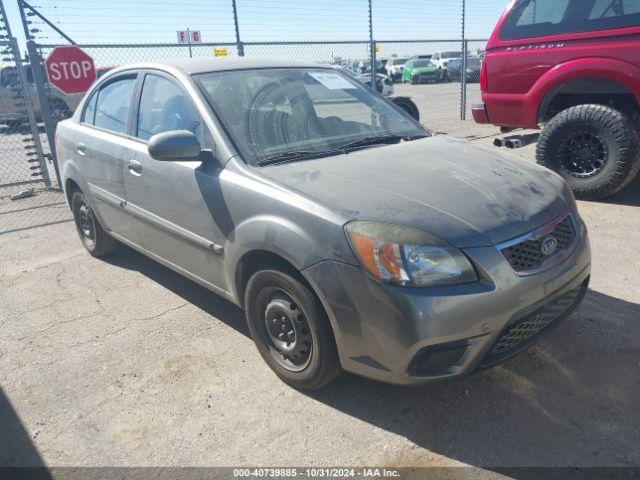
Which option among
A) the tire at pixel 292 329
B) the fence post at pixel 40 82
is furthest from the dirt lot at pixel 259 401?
the fence post at pixel 40 82

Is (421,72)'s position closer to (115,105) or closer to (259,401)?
(115,105)

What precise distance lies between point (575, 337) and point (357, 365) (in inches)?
59.6

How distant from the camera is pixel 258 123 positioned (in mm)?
3160

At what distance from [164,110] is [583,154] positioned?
4.21 m

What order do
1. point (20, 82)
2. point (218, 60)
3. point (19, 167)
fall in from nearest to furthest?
point (218, 60)
point (20, 82)
point (19, 167)

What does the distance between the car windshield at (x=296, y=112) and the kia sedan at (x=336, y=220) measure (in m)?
0.01

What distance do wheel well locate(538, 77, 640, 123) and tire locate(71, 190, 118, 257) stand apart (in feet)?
14.8

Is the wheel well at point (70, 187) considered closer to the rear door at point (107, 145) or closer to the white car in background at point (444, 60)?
the rear door at point (107, 145)

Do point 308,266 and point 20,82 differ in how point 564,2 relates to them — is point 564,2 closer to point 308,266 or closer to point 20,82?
point 308,266

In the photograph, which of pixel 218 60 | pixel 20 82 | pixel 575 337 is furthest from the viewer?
pixel 20 82

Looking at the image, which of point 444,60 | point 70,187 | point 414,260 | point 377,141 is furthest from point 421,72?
point 414,260

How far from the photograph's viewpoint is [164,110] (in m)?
3.47

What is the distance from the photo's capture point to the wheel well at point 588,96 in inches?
204

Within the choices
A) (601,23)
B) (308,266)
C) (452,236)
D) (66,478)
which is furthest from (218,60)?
(601,23)
